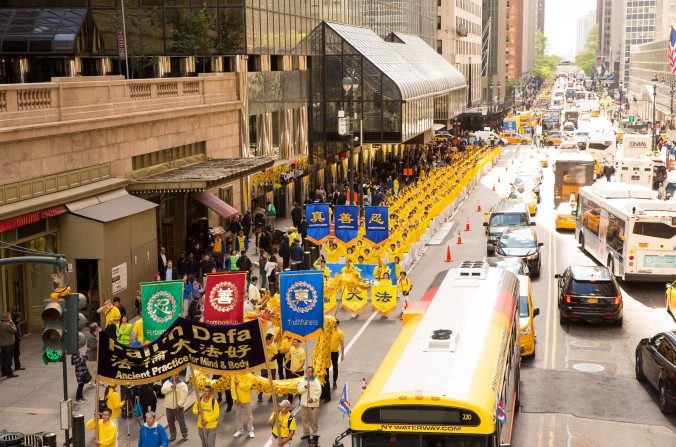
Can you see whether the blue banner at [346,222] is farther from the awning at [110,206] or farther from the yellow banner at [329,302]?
the awning at [110,206]

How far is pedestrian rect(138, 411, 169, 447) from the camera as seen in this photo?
16.3m

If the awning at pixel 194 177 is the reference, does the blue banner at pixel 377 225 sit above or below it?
below

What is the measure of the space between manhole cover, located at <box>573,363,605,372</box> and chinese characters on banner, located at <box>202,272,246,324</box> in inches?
311

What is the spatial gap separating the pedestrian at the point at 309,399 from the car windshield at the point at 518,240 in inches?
717

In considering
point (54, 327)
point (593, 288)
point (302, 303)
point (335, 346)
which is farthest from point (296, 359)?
point (593, 288)

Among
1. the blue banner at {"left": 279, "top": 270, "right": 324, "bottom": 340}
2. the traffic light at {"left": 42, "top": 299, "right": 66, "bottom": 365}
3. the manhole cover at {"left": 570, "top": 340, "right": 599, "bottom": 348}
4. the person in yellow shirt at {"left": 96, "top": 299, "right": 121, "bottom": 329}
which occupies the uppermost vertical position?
the traffic light at {"left": 42, "top": 299, "right": 66, "bottom": 365}

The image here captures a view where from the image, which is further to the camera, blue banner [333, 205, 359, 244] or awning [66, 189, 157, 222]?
blue banner [333, 205, 359, 244]

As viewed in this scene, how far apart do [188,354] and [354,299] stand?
43.5ft

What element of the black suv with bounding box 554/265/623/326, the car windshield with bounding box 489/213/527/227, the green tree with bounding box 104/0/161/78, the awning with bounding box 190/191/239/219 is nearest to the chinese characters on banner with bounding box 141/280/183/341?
the black suv with bounding box 554/265/623/326

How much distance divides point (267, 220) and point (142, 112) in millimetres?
14566

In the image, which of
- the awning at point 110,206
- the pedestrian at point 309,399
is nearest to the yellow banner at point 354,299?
the awning at point 110,206

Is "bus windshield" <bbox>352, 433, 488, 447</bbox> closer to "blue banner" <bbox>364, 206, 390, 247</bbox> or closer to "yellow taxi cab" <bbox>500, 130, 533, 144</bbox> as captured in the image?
"blue banner" <bbox>364, 206, 390, 247</bbox>

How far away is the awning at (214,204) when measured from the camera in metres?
36.3

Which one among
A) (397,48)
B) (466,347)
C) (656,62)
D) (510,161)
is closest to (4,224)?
(466,347)
